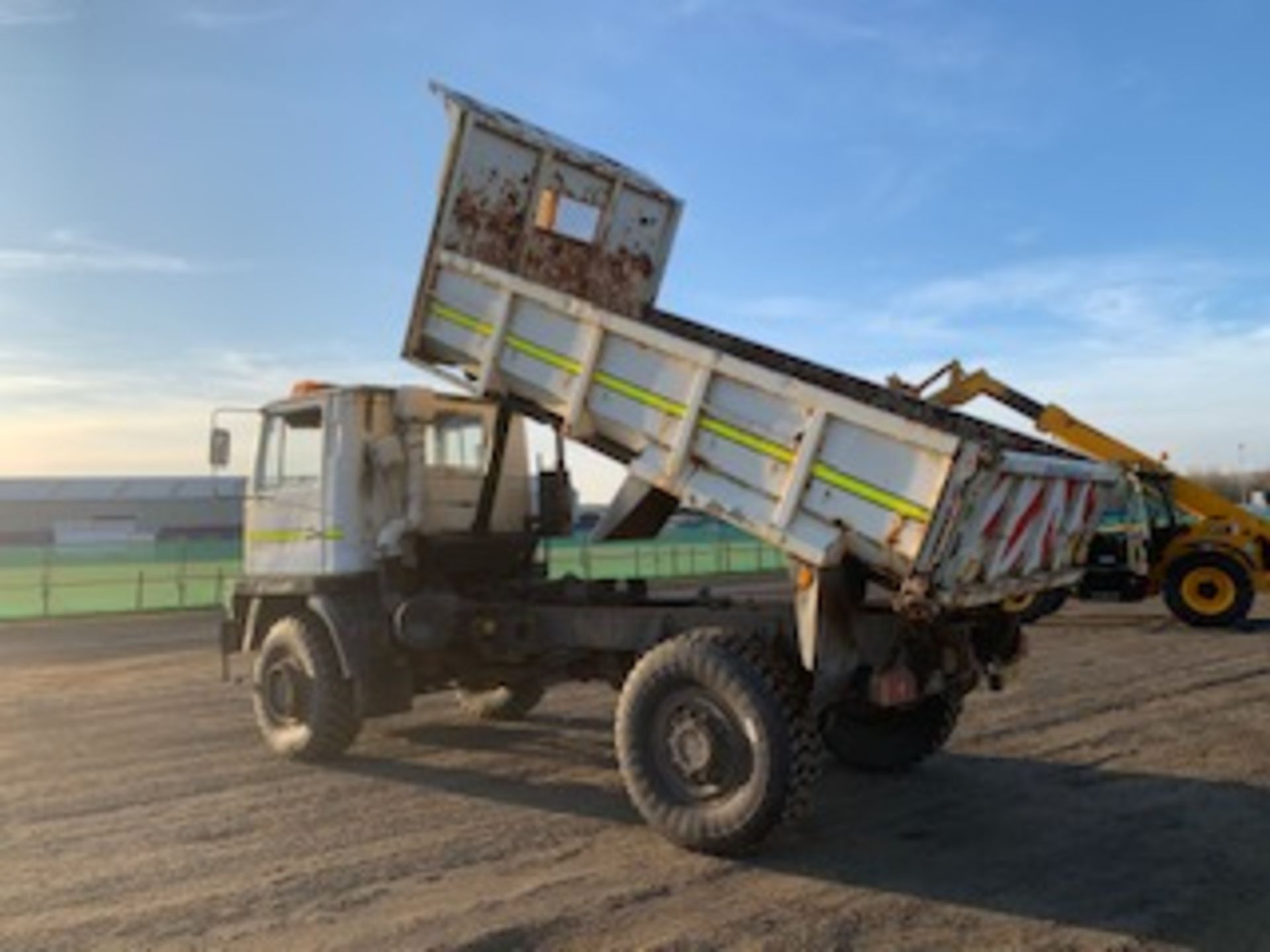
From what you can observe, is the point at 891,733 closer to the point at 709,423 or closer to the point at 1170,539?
the point at 709,423

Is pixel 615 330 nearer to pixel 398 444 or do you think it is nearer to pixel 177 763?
pixel 398 444

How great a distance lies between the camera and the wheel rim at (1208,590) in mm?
19719

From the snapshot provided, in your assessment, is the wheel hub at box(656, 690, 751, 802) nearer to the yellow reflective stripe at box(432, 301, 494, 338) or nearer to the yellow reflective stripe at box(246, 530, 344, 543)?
the yellow reflective stripe at box(432, 301, 494, 338)

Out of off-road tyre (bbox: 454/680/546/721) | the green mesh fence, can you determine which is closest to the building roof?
the green mesh fence

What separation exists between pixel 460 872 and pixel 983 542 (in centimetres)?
337

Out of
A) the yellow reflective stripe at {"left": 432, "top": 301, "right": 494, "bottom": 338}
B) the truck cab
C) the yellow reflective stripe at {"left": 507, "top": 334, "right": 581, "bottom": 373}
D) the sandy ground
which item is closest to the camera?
the sandy ground

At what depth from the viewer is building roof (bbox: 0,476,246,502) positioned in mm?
91188

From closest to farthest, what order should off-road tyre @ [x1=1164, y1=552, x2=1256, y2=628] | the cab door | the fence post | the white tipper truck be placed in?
the white tipper truck < the cab door < off-road tyre @ [x1=1164, y1=552, x2=1256, y2=628] < the fence post

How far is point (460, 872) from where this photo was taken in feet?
21.3

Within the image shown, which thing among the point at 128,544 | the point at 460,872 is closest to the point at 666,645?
the point at 460,872

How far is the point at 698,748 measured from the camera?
6945mm

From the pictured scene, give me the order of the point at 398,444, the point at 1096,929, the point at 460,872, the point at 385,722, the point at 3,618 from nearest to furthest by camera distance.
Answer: the point at 1096,929 < the point at 460,872 < the point at 398,444 < the point at 385,722 < the point at 3,618

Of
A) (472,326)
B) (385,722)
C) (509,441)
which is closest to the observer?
(472,326)

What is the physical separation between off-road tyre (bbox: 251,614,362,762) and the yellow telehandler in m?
12.6
